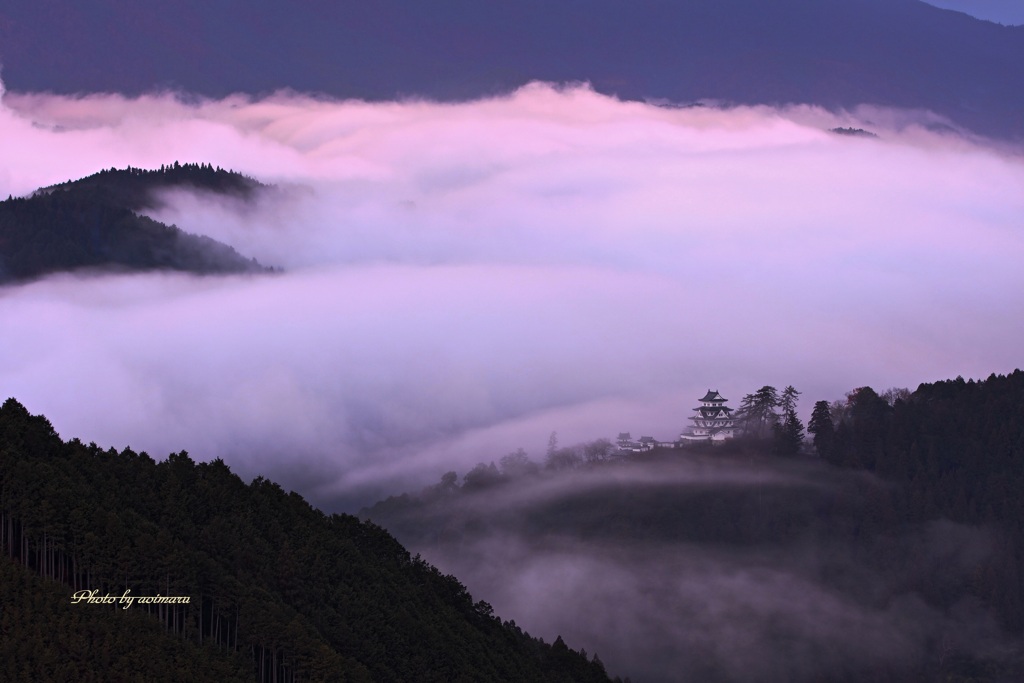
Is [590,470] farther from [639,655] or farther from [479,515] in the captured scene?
[639,655]

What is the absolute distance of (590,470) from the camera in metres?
152

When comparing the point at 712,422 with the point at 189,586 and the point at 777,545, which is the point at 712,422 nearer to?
the point at 777,545

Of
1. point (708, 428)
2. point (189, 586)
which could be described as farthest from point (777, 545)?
point (189, 586)

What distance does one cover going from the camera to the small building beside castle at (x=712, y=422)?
527ft

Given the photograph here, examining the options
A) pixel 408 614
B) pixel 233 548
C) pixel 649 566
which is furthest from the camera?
pixel 649 566

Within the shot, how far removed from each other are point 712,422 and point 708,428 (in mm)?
1010

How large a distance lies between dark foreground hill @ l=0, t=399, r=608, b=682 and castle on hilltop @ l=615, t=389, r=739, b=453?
280 feet

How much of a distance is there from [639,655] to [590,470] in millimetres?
33779

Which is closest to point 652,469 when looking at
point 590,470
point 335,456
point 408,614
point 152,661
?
point 590,470

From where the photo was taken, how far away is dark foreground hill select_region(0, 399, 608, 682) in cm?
5428

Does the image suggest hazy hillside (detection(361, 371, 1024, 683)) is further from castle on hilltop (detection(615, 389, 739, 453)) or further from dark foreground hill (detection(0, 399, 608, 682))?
dark foreground hill (detection(0, 399, 608, 682))

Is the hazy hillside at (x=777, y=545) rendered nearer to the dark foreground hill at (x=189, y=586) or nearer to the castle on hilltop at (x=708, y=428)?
the castle on hilltop at (x=708, y=428)

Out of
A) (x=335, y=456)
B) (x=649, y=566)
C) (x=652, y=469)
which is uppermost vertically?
(x=335, y=456)

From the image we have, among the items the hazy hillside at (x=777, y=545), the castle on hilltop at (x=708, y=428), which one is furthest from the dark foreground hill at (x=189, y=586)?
the castle on hilltop at (x=708, y=428)
